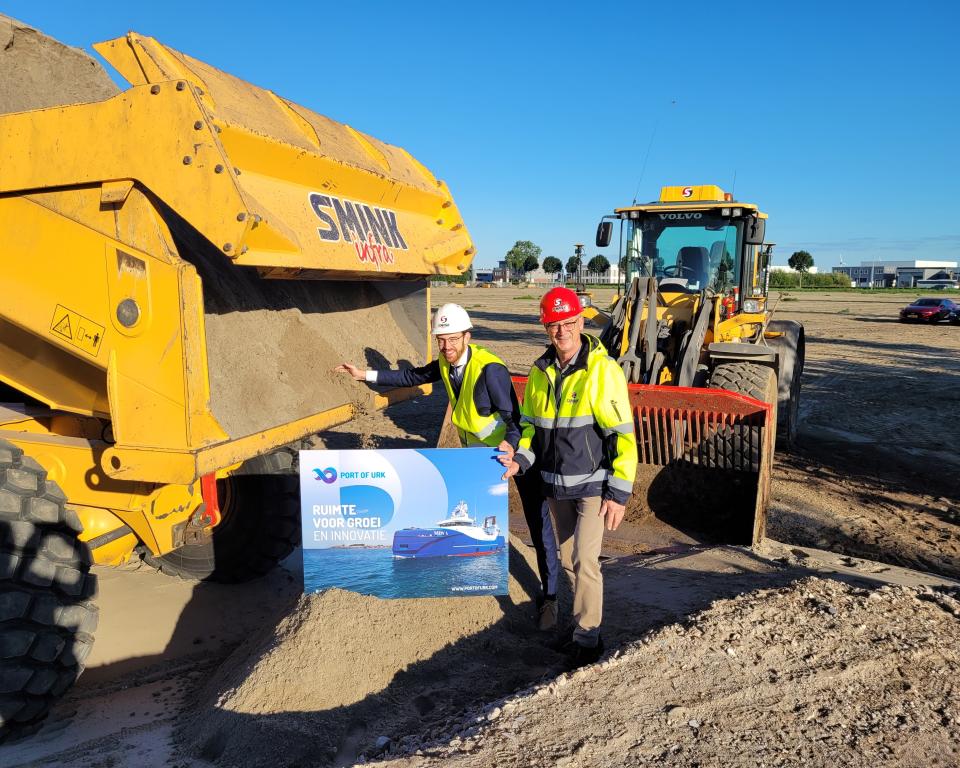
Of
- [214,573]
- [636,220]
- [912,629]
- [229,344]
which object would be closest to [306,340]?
[229,344]

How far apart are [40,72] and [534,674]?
408 centimetres

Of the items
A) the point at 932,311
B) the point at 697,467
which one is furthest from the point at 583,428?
the point at 932,311

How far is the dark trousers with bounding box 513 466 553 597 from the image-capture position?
13.4 feet

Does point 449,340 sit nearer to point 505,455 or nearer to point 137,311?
point 505,455

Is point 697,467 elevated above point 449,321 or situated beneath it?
situated beneath

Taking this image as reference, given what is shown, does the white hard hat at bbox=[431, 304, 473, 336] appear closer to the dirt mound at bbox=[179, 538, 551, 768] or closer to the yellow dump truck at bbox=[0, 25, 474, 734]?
the yellow dump truck at bbox=[0, 25, 474, 734]

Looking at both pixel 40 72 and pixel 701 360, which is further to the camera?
pixel 701 360

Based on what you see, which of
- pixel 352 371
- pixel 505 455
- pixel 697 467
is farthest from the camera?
pixel 697 467

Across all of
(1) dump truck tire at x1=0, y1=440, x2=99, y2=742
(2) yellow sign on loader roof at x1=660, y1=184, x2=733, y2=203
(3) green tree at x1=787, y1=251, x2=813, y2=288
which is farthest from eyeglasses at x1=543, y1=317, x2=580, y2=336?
(3) green tree at x1=787, y1=251, x2=813, y2=288

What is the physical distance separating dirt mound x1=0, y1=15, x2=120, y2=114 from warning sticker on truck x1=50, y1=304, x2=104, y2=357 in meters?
1.34

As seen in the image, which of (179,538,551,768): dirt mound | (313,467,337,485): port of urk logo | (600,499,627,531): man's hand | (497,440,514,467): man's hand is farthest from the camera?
(497,440,514,467): man's hand

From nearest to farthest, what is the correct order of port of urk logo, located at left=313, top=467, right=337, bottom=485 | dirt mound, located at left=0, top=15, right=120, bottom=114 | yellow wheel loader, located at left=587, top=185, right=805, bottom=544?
1. port of urk logo, located at left=313, top=467, right=337, bottom=485
2. dirt mound, located at left=0, top=15, right=120, bottom=114
3. yellow wheel loader, located at left=587, top=185, right=805, bottom=544

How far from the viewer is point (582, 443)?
369 centimetres

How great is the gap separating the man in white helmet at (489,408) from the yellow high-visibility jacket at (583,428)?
256 millimetres
